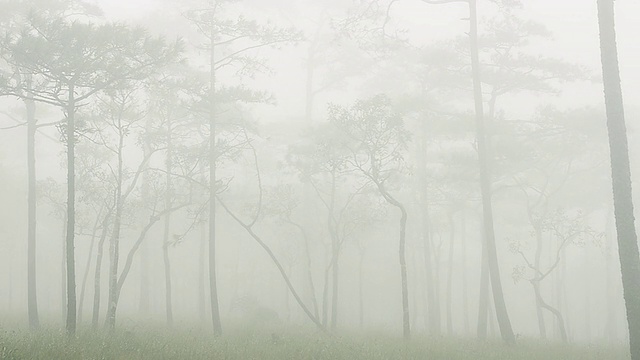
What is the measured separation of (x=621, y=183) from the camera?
10.5m

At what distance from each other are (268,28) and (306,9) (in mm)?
14151

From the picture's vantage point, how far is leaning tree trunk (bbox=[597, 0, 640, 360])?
10.1 m

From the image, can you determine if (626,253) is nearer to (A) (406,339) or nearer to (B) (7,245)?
(A) (406,339)

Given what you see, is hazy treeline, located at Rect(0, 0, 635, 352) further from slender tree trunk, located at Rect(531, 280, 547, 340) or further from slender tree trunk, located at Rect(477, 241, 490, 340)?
slender tree trunk, located at Rect(531, 280, 547, 340)

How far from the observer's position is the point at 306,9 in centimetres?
3328

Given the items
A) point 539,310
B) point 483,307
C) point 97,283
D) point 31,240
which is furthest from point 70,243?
point 539,310

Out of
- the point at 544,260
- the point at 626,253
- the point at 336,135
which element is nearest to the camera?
the point at 626,253

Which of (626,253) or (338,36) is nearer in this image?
(626,253)

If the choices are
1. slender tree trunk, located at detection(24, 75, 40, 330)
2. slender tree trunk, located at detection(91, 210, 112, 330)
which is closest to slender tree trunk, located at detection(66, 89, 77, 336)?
slender tree trunk, located at detection(91, 210, 112, 330)

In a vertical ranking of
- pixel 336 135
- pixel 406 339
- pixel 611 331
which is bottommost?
pixel 611 331

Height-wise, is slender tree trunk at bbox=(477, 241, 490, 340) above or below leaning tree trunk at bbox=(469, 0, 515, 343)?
below

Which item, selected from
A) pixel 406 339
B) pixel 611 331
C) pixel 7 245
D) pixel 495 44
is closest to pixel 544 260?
pixel 611 331

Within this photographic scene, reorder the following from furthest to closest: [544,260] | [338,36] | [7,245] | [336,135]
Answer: [544,260] → [7,245] → [336,135] → [338,36]

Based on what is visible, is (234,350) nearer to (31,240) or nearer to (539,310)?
(31,240)
